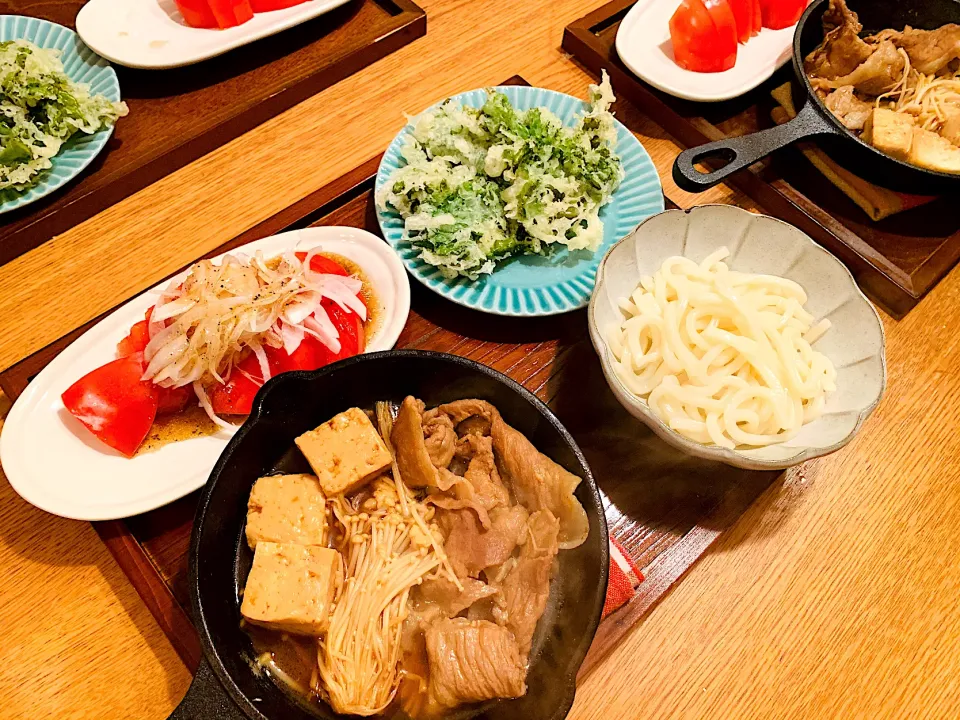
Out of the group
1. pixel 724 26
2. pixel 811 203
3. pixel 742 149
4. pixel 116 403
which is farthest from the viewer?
pixel 724 26

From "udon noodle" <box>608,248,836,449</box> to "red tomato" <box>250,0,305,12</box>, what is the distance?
183 cm

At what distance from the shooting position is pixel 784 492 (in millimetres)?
1779

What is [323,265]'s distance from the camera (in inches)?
73.7

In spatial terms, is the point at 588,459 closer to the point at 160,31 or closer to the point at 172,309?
the point at 172,309

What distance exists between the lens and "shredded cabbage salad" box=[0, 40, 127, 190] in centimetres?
204

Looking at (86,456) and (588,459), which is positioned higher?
(86,456)

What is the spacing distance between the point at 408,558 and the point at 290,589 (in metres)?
0.26

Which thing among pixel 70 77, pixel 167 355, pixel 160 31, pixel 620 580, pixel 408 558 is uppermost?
pixel 160 31

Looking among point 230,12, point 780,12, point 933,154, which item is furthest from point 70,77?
point 933,154

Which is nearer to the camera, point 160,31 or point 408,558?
point 408,558

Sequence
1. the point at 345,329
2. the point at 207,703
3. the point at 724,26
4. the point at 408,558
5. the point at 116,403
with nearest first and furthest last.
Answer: the point at 207,703 → the point at 408,558 → the point at 116,403 → the point at 345,329 → the point at 724,26

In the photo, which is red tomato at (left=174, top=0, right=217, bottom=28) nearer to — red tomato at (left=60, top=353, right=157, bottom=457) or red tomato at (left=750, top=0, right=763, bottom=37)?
red tomato at (left=60, top=353, right=157, bottom=457)

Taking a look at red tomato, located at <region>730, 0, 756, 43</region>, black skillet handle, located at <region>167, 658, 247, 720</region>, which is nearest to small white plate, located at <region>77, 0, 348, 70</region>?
red tomato, located at <region>730, 0, 756, 43</region>

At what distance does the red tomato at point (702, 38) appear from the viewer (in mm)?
2336
